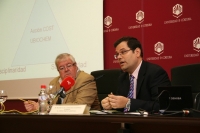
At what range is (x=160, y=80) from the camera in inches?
95.3

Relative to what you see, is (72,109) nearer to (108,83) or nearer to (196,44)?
(108,83)

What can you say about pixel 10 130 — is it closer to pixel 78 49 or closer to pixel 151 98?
pixel 151 98

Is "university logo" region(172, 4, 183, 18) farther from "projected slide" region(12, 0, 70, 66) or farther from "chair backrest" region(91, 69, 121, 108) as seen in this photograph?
"projected slide" region(12, 0, 70, 66)

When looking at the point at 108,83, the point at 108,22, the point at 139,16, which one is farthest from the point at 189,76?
the point at 108,22

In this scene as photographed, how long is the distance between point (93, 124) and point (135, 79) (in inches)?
42.9

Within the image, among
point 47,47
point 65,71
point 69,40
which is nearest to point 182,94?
point 65,71

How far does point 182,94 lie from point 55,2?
2833 mm

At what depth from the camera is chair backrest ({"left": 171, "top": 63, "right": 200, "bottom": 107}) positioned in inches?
84.4

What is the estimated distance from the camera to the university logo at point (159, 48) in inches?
133

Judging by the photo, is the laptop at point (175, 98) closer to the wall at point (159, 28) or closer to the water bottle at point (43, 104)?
the water bottle at point (43, 104)

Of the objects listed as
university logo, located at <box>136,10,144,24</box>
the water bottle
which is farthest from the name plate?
university logo, located at <box>136,10,144,24</box>

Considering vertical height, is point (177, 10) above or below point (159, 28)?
above

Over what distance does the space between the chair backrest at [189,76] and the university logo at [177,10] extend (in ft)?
3.75

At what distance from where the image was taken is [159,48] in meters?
3.39
